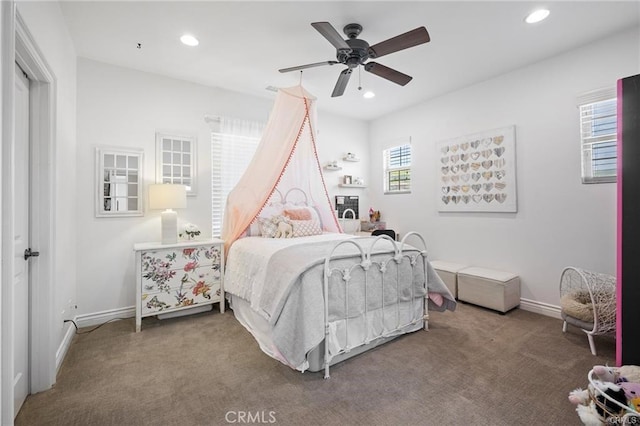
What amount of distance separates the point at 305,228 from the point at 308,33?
201 centimetres

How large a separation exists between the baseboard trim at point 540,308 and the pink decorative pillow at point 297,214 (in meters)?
2.73

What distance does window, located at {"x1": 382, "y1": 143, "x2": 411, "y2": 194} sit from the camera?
479 centimetres

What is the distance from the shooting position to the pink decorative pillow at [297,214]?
3.60 meters

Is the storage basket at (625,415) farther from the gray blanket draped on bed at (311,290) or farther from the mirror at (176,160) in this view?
the mirror at (176,160)

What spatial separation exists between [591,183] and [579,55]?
1311 mm

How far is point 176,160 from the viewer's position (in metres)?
3.51

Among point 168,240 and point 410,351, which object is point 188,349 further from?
point 410,351

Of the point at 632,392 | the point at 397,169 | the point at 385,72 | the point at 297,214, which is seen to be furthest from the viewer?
the point at 397,169

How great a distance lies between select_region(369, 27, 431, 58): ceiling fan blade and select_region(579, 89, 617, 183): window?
81.0 inches

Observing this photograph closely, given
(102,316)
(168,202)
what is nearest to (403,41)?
(168,202)

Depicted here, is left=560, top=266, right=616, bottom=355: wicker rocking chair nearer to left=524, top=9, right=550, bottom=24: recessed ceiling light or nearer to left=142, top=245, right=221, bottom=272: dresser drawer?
left=524, top=9, right=550, bottom=24: recessed ceiling light

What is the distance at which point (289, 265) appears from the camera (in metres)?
2.18

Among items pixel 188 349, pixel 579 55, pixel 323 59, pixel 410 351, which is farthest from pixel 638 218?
pixel 188 349

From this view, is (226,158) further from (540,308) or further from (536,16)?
(540,308)
